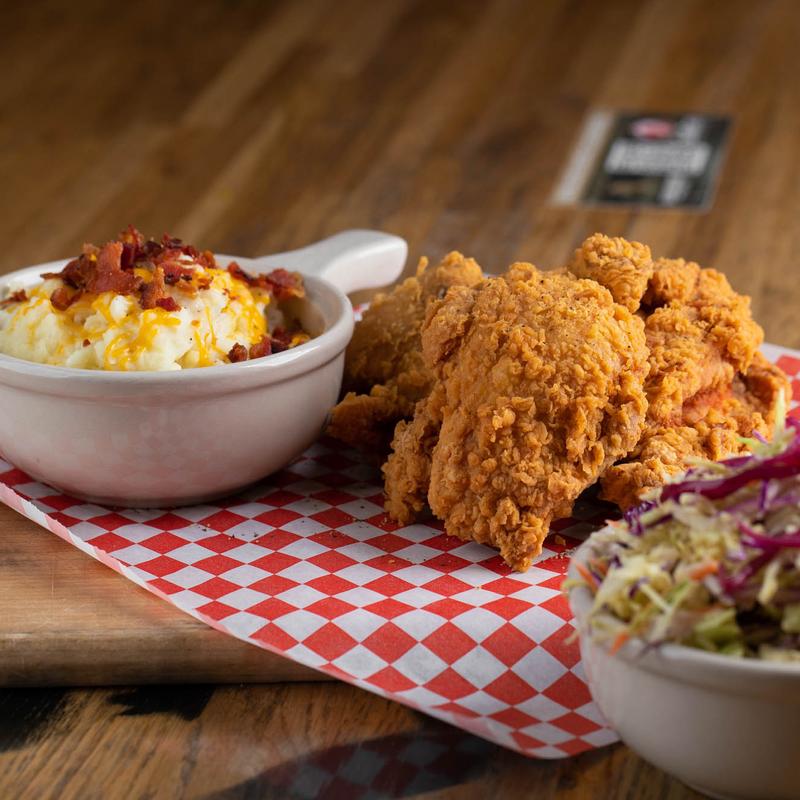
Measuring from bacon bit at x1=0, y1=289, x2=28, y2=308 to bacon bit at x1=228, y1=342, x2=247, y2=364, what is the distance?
44 centimetres

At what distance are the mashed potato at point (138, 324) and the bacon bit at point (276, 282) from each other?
0.08 meters

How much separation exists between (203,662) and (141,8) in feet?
16.7

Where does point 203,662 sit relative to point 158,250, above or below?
below

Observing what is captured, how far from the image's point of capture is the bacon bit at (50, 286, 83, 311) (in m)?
2.47

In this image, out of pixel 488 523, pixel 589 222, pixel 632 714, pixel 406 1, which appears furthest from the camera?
pixel 406 1

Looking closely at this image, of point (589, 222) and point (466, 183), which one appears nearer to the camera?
point (589, 222)

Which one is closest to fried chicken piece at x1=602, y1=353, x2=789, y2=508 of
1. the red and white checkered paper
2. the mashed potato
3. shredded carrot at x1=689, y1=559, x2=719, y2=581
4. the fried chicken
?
the fried chicken

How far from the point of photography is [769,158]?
4.84 meters

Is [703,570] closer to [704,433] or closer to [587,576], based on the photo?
[587,576]

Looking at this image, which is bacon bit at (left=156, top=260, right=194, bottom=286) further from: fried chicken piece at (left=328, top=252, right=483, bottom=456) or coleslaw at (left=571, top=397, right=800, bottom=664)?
coleslaw at (left=571, top=397, right=800, bottom=664)

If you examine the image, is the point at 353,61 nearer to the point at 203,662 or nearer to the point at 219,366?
the point at 219,366

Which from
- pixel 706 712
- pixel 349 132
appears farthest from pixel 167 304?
pixel 349 132

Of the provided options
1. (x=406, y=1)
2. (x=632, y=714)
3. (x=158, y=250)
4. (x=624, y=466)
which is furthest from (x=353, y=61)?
(x=632, y=714)

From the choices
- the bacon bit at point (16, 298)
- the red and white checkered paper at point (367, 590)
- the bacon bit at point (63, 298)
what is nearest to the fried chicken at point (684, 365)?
the red and white checkered paper at point (367, 590)
